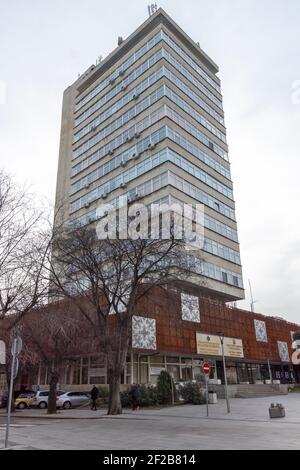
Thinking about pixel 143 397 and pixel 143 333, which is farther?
pixel 143 333

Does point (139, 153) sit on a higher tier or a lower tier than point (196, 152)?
lower

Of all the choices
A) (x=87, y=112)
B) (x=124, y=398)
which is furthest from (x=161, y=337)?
(x=87, y=112)

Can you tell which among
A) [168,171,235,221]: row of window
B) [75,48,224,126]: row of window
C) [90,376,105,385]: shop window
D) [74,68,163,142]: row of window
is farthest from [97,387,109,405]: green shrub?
[75,48,224,126]: row of window

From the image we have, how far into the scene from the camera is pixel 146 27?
59219 mm

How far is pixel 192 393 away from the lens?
2967cm

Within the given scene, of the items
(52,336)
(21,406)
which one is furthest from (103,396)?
(52,336)

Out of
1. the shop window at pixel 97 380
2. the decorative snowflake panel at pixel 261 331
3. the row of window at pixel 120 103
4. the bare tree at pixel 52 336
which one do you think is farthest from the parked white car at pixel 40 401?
the row of window at pixel 120 103

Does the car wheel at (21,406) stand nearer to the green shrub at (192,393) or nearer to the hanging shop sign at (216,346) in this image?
the green shrub at (192,393)

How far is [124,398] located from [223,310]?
813 inches

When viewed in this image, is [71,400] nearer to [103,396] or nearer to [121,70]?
[103,396]

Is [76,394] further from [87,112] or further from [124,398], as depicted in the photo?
[87,112]

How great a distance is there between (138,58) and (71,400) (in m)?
49.6

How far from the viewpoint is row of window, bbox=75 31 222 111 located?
187 ft

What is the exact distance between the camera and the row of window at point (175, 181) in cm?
4847
